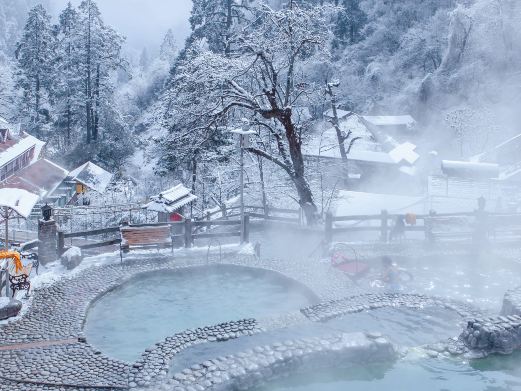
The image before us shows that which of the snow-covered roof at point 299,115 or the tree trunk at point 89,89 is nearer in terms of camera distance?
the snow-covered roof at point 299,115

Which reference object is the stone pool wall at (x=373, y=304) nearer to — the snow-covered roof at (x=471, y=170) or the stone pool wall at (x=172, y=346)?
the stone pool wall at (x=172, y=346)

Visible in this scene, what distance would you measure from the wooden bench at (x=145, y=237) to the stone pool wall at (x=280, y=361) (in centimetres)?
803

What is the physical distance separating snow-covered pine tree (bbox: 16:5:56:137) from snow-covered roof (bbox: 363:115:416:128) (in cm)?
3581

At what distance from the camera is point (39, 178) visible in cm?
4244

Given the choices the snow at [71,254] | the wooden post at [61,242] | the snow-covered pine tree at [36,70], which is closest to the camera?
the snow at [71,254]

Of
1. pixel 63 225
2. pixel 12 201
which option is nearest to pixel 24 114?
pixel 63 225

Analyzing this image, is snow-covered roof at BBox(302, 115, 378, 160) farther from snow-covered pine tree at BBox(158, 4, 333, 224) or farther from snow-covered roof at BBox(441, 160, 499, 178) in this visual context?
snow-covered pine tree at BBox(158, 4, 333, 224)

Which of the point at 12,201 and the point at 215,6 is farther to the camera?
the point at 215,6

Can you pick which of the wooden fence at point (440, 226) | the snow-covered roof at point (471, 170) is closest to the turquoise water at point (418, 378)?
the wooden fence at point (440, 226)

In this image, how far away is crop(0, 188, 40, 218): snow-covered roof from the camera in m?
15.3

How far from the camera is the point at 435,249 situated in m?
18.9

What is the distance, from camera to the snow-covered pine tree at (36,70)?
55031 mm

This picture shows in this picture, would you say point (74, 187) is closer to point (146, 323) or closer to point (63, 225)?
point (63, 225)

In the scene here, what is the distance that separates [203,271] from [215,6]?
30532 millimetres
